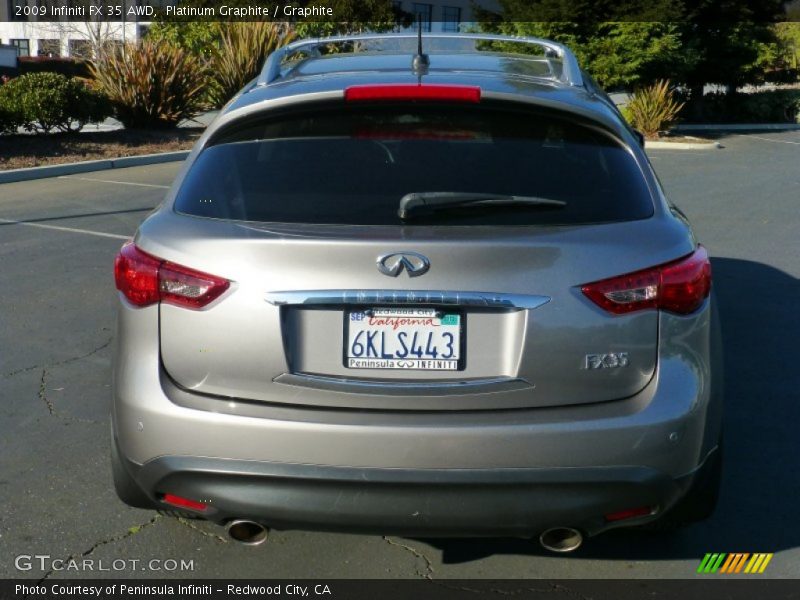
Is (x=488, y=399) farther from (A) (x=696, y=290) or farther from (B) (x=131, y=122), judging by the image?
(B) (x=131, y=122)

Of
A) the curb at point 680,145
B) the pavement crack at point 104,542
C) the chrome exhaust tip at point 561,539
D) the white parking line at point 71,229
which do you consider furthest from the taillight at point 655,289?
the curb at point 680,145

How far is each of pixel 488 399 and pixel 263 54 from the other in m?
21.1

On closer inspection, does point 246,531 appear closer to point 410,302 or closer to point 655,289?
point 410,302

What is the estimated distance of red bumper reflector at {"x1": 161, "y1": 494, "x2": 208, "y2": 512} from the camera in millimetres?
3104

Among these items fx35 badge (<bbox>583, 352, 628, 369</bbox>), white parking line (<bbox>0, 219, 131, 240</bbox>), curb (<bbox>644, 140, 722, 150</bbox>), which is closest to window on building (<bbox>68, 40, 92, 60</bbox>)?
curb (<bbox>644, 140, 722, 150</bbox>)

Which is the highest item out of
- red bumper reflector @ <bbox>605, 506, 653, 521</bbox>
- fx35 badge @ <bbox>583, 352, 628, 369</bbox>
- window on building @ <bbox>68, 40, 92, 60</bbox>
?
fx35 badge @ <bbox>583, 352, 628, 369</bbox>

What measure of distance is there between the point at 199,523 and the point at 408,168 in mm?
1676

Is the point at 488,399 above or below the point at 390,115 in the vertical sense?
below

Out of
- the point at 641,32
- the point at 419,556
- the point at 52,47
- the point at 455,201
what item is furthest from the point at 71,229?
the point at 52,47

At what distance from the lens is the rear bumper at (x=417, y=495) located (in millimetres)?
2928

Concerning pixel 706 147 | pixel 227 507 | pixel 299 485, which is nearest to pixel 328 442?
pixel 299 485

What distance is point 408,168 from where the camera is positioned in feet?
10.6

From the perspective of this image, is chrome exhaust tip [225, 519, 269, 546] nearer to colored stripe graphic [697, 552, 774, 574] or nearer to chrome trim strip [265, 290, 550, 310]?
chrome trim strip [265, 290, 550, 310]
